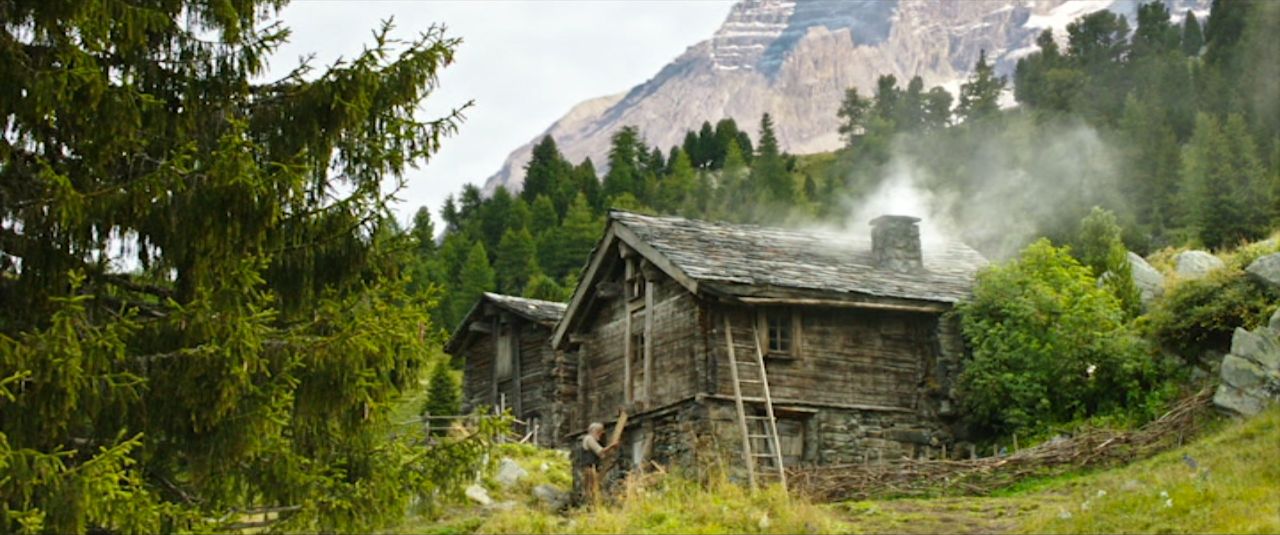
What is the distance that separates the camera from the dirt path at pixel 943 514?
710 inches

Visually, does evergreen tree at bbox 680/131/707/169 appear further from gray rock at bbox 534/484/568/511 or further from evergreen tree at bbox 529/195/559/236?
gray rock at bbox 534/484/568/511

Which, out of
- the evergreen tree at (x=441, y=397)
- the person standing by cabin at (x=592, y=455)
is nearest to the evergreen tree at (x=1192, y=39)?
the evergreen tree at (x=441, y=397)

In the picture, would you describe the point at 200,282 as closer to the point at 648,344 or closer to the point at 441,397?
the point at 648,344

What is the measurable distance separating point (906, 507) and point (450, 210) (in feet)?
328

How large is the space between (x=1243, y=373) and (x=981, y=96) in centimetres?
9928

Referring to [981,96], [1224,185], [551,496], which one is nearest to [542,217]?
[981,96]

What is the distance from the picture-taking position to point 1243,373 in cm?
2170

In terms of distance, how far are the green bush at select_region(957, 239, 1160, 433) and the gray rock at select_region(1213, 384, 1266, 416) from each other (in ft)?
8.84

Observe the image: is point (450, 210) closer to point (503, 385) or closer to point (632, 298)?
point (503, 385)

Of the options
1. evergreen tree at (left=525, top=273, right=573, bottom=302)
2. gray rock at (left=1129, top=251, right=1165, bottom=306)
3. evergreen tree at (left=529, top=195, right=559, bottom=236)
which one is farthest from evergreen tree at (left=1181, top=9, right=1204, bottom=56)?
gray rock at (left=1129, top=251, right=1165, bottom=306)

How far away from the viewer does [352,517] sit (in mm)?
11438

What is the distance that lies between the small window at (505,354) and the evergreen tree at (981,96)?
3015 inches

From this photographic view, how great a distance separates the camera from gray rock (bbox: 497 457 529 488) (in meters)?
27.8

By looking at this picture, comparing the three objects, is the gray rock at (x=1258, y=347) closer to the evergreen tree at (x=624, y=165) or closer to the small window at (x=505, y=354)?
the small window at (x=505, y=354)
